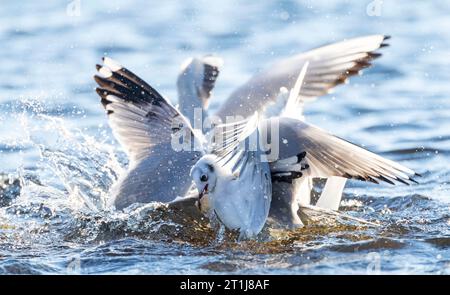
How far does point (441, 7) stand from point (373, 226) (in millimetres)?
6560

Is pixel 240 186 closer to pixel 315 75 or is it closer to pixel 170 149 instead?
pixel 170 149

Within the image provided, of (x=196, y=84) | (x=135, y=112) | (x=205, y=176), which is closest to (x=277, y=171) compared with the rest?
(x=205, y=176)

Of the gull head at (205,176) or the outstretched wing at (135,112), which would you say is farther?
the outstretched wing at (135,112)

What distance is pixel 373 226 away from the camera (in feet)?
19.3

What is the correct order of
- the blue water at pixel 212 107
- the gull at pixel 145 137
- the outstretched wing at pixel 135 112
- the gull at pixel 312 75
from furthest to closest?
the gull at pixel 312 75 < the outstretched wing at pixel 135 112 < the gull at pixel 145 137 < the blue water at pixel 212 107

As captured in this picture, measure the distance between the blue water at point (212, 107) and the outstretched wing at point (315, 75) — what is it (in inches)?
34.2

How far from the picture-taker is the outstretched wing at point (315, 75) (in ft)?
24.0

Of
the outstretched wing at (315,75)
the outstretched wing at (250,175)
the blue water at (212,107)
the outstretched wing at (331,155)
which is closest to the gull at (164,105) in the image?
the outstretched wing at (315,75)

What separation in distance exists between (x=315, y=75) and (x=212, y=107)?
6.02 feet

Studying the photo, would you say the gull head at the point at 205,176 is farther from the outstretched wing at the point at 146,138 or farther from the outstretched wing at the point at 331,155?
the outstretched wing at the point at 146,138

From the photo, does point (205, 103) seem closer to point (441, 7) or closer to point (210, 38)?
point (210, 38)

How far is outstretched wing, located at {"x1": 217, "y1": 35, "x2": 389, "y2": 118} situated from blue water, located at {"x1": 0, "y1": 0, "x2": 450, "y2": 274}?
2.85 ft

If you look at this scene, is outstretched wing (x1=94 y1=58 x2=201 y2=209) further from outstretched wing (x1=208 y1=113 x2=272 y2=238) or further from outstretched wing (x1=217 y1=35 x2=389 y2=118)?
outstretched wing (x1=217 y1=35 x2=389 y2=118)

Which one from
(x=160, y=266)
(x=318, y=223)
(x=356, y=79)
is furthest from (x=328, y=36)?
(x=160, y=266)
